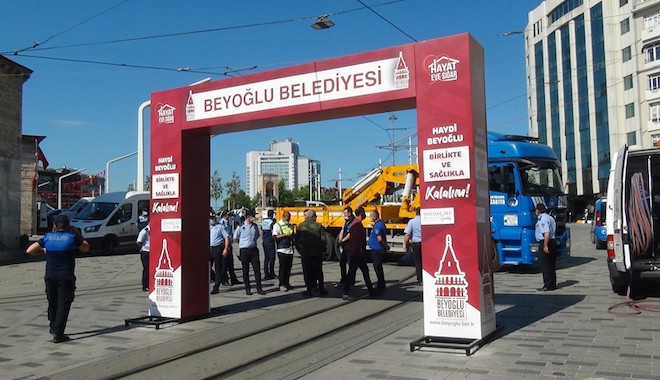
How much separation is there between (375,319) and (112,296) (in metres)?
6.28

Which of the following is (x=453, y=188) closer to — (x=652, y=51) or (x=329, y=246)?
(x=329, y=246)

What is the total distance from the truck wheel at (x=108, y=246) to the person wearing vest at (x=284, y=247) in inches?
517

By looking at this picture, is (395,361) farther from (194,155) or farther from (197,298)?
(194,155)

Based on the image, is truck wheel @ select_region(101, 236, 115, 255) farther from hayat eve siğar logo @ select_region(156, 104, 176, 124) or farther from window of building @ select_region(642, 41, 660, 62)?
window of building @ select_region(642, 41, 660, 62)

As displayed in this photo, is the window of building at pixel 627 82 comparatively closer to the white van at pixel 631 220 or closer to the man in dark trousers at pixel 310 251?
the white van at pixel 631 220

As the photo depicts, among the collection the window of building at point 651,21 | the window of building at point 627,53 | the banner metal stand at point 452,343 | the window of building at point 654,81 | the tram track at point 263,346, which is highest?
the window of building at point 651,21

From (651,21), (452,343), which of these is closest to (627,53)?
(651,21)

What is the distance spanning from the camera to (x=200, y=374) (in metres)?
6.19

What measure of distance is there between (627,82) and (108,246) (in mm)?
54913

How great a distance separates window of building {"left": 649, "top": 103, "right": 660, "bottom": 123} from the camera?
181 ft

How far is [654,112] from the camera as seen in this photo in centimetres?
5562

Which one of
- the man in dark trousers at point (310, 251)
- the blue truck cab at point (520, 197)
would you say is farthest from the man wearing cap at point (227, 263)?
the blue truck cab at point (520, 197)

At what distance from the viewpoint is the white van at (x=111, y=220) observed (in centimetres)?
2311

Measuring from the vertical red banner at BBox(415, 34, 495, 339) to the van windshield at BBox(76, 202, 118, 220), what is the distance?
19392 millimetres
